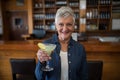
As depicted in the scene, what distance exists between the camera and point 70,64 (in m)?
1.44

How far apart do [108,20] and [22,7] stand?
385 cm

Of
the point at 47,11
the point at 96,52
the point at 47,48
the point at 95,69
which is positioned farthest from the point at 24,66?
the point at 47,11

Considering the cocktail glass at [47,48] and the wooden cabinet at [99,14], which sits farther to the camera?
the wooden cabinet at [99,14]

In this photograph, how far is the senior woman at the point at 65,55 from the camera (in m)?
1.40

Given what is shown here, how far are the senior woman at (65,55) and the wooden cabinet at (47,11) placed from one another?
5613 millimetres

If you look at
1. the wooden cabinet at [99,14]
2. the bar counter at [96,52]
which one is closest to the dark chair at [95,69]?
the bar counter at [96,52]

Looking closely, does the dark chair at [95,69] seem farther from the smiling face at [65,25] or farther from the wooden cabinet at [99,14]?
the wooden cabinet at [99,14]

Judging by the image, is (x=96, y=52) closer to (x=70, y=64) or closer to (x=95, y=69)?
(x=95, y=69)

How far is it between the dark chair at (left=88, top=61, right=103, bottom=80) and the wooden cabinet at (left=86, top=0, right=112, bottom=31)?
4.84 m

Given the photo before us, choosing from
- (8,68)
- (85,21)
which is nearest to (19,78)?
(8,68)

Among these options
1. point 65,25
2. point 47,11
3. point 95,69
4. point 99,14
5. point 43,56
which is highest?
point 47,11

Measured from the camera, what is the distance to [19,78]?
258cm

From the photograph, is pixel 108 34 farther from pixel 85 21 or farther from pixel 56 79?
pixel 56 79

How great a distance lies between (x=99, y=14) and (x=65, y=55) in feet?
18.8
